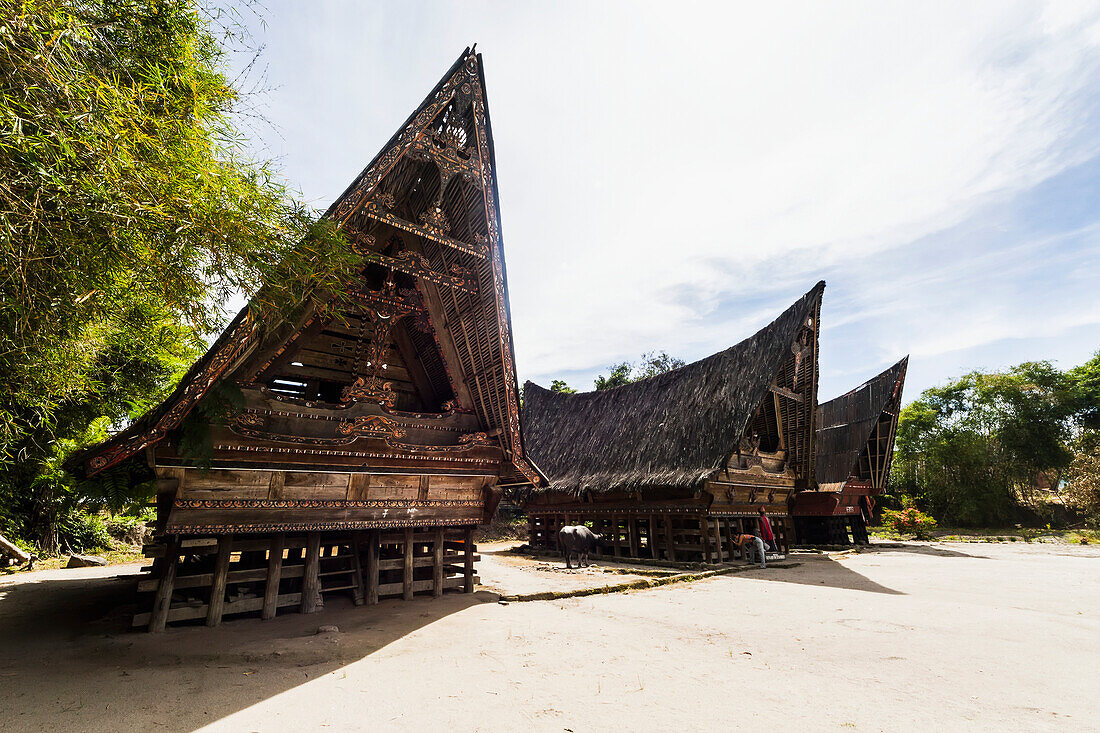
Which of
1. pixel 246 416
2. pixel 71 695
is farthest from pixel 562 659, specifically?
pixel 246 416

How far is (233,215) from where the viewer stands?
341cm

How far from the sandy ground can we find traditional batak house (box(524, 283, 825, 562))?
5311mm

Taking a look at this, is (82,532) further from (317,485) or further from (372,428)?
(372,428)

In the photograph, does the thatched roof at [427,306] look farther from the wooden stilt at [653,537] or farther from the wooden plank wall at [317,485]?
the wooden stilt at [653,537]

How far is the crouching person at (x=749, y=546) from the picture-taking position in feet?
38.8

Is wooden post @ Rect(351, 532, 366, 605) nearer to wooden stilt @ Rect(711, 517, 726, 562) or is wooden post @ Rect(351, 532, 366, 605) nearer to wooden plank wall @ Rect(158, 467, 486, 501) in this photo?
wooden plank wall @ Rect(158, 467, 486, 501)

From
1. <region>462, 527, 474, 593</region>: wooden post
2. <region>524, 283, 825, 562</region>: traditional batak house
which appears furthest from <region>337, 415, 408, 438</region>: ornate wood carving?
<region>524, 283, 825, 562</region>: traditional batak house

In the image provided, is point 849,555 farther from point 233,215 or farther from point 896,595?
point 233,215

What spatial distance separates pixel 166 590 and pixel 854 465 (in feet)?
67.9

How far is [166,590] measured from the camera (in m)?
5.45

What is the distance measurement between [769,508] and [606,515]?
4.72 metres

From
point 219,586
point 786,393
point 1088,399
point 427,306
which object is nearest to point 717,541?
point 786,393

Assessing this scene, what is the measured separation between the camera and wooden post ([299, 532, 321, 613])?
6.38 meters

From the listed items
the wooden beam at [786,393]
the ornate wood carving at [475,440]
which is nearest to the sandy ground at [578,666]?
the ornate wood carving at [475,440]
